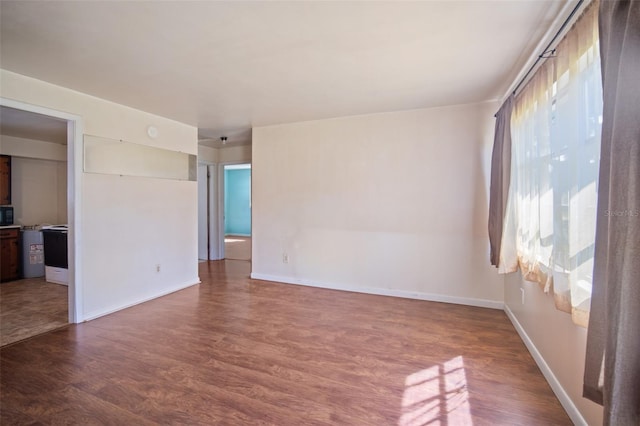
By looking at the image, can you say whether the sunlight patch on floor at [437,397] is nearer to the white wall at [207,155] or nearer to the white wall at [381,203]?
the white wall at [381,203]

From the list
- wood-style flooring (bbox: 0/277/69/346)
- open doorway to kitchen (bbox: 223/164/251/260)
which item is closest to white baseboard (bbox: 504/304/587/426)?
wood-style flooring (bbox: 0/277/69/346)

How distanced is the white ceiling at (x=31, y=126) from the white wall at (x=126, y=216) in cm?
56

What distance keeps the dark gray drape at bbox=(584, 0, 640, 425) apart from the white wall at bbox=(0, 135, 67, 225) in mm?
7238

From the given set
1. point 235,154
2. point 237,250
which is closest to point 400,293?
point 235,154

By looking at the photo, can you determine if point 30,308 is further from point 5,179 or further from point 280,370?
point 280,370

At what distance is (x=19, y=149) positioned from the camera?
488 cm

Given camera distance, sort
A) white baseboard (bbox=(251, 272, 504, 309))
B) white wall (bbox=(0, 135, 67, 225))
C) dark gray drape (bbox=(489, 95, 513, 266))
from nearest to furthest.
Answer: dark gray drape (bbox=(489, 95, 513, 266)) < white baseboard (bbox=(251, 272, 504, 309)) < white wall (bbox=(0, 135, 67, 225))

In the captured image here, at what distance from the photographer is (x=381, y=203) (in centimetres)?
397

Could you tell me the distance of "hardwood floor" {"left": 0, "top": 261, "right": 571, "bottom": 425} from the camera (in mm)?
1771

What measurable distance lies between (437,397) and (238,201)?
377 inches

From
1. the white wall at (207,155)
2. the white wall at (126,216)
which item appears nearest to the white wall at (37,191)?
the white wall at (207,155)

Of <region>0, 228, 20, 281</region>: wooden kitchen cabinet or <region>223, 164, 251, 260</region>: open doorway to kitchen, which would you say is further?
<region>223, 164, 251, 260</region>: open doorway to kitchen

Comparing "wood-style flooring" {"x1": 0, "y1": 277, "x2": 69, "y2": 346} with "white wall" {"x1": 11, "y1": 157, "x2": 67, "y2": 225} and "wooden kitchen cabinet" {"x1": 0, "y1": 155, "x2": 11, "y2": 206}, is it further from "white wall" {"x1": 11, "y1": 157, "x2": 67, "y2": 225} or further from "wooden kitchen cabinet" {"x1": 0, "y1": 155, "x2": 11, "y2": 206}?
"wooden kitchen cabinet" {"x1": 0, "y1": 155, "x2": 11, "y2": 206}

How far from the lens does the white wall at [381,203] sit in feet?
11.8
